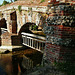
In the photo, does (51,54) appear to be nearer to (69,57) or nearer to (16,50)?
(69,57)

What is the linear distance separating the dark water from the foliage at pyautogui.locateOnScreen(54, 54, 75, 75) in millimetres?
2507

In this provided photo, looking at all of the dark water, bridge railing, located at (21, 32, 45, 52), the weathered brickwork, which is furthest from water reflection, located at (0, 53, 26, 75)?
the weathered brickwork

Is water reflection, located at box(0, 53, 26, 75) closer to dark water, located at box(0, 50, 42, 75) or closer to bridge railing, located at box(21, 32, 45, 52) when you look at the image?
dark water, located at box(0, 50, 42, 75)

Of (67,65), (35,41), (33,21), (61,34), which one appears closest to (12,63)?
(35,41)

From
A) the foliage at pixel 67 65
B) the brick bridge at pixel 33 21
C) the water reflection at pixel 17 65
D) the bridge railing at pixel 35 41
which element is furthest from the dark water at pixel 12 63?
the foliage at pixel 67 65

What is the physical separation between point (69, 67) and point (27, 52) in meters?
4.43

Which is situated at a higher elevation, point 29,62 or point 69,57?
point 69,57

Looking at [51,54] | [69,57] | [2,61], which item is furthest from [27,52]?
[69,57]

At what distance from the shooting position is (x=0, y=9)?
8.84 m

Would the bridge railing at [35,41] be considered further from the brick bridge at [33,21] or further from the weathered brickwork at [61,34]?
the weathered brickwork at [61,34]

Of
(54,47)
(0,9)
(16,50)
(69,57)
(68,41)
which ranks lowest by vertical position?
(16,50)

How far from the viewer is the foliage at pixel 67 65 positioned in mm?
2364

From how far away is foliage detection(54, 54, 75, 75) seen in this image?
2.36 metres

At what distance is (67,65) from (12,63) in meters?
3.60
